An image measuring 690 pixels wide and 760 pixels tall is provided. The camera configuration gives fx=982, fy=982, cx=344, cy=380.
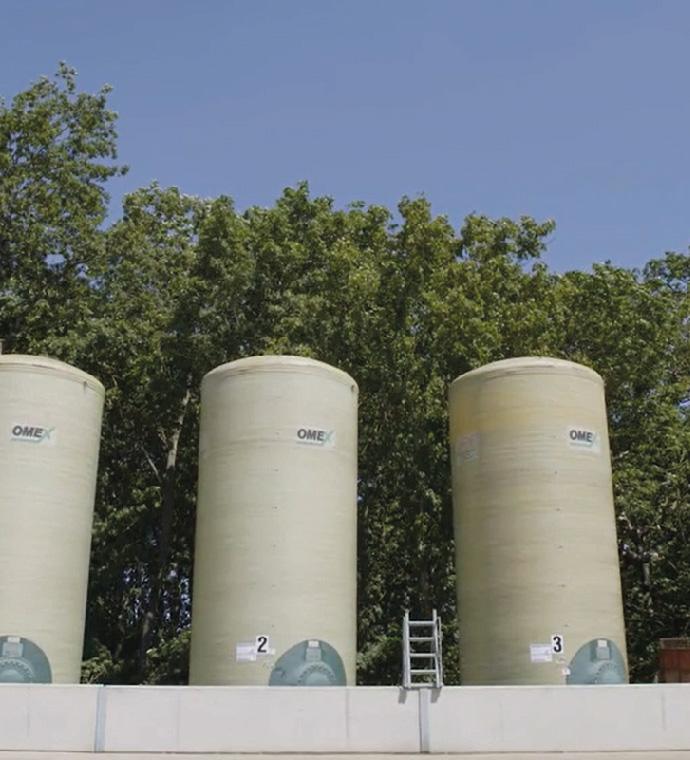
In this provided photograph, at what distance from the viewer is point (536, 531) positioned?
54.7 ft

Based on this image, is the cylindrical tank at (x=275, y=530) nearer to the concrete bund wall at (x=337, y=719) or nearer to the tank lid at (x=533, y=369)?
the concrete bund wall at (x=337, y=719)

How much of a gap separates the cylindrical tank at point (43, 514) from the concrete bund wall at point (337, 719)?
2.76 meters

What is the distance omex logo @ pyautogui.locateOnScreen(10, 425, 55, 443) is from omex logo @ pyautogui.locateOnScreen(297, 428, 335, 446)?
4495 mm

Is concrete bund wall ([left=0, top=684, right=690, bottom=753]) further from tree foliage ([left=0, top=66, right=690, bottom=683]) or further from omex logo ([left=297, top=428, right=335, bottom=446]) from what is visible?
tree foliage ([left=0, top=66, right=690, bottom=683])

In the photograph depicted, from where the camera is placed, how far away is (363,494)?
2873 centimetres

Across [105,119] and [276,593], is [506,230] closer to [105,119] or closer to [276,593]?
[105,119]

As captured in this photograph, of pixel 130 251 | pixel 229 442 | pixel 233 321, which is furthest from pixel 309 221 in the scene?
pixel 229 442

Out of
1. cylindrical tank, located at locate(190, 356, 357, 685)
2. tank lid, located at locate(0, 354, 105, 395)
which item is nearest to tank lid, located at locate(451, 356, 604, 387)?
cylindrical tank, located at locate(190, 356, 357, 685)

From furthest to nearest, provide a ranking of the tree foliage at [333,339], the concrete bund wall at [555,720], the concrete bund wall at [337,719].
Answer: the tree foliage at [333,339] < the concrete bund wall at [555,720] < the concrete bund wall at [337,719]

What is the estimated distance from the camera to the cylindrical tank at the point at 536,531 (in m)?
16.2

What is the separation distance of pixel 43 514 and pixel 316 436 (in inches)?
194

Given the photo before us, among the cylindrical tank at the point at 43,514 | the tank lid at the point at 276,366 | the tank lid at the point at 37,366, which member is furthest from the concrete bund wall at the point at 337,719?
the tank lid at the point at 37,366

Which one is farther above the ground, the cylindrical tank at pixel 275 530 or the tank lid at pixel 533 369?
the tank lid at pixel 533 369

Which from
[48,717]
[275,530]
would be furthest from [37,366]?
[48,717]
